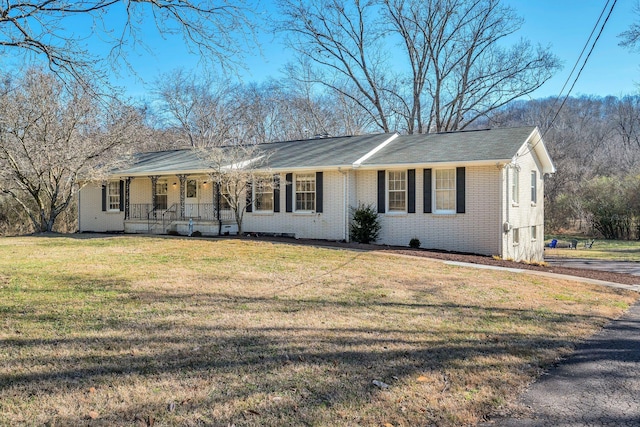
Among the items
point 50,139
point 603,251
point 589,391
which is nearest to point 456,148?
point 589,391

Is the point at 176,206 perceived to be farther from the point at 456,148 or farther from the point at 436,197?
the point at 456,148

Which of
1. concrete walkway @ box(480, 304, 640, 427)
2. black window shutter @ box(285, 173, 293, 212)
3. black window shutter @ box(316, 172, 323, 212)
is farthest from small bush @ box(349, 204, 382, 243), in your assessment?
concrete walkway @ box(480, 304, 640, 427)

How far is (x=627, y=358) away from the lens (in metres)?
5.22

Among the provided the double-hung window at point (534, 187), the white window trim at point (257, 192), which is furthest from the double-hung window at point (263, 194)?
the double-hung window at point (534, 187)

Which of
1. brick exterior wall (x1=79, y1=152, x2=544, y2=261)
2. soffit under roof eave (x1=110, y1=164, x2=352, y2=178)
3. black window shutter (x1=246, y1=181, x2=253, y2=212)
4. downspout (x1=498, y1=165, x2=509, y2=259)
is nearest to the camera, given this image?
downspout (x1=498, y1=165, x2=509, y2=259)

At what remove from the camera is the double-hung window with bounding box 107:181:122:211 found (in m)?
22.5

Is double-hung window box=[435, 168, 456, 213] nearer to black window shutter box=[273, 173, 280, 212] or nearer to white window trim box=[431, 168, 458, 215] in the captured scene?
white window trim box=[431, 168, 458, 215]

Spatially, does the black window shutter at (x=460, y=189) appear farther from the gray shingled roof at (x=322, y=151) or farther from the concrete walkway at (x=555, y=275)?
the gray shingled roof at (x=322, y=151)

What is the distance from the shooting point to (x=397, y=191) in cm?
1647

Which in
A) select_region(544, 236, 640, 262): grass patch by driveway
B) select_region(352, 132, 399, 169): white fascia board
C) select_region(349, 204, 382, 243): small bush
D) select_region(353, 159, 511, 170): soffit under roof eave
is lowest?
select_region(544, 236, 640, 262): grass patch by driveway

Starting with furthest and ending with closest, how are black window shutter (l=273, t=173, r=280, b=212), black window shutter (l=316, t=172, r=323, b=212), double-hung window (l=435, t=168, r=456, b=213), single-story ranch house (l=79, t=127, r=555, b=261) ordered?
1. black window shutter (l=273, t=173, r=280, b=212)
2. black window shutter (l=316, t=172, r=323, b=212)
3. double-hung window (l=435, t=168, r=456, b=213)
4. single-story ranch house (l=79, t=127, r=555, b=261)

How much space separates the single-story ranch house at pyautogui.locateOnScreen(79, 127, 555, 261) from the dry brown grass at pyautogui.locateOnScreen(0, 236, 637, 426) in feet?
18.7

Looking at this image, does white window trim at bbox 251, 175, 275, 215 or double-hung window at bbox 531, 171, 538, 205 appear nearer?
white window trim at bbox 251, 175, 275, 215

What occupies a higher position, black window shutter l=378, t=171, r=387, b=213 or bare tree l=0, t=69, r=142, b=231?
bare tree l=0, t=69, r=142, b=231
